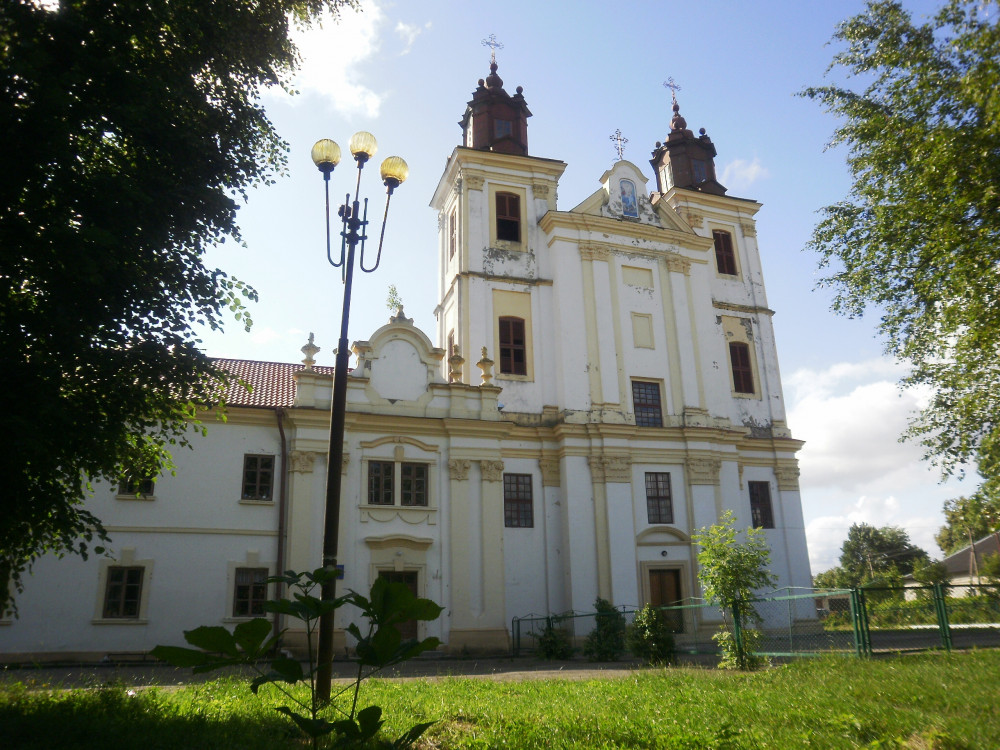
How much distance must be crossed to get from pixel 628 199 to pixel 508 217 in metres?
5.19

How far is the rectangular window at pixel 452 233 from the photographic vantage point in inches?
1148

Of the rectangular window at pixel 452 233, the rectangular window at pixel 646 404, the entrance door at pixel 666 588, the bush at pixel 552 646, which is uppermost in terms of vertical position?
the rectangular window at pixel 452 233

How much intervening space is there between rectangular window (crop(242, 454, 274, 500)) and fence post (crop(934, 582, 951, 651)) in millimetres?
16624

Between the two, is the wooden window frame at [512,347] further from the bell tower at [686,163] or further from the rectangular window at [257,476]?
the bell tower at [686,163]

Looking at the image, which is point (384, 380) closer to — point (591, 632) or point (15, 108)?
point (591, 632)

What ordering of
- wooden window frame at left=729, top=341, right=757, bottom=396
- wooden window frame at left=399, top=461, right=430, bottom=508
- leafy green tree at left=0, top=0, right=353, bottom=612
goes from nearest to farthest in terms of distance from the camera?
leafy green tree at left=0, top=0, right=353, bottom=612
wooden window frame at left=399, top=461, right=430, bottom=508
wooden window frame at left=729, top=341, right=757, bottom=396

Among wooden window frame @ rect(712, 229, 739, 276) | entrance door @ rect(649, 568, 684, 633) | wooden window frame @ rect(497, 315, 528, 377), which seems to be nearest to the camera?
entrance door @ rect(649, 568, 684, 633)

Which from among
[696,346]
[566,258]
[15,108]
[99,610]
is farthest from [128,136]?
[696,346]

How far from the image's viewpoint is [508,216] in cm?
2888

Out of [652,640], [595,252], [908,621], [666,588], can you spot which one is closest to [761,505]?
[666,588]

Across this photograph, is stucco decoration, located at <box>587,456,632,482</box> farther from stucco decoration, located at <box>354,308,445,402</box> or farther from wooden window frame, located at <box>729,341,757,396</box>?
wooden window frame, located at <box>729,341,757,396</box>

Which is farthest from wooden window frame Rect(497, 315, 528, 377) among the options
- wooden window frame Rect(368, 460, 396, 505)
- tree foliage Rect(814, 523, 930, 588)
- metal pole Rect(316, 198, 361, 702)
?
tree foliage Rect(814, 523, 930, 588)

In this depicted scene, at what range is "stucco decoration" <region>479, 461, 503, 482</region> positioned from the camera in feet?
75.4

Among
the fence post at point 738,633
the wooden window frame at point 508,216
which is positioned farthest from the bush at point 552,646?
the wooden window frame at point 508,216
